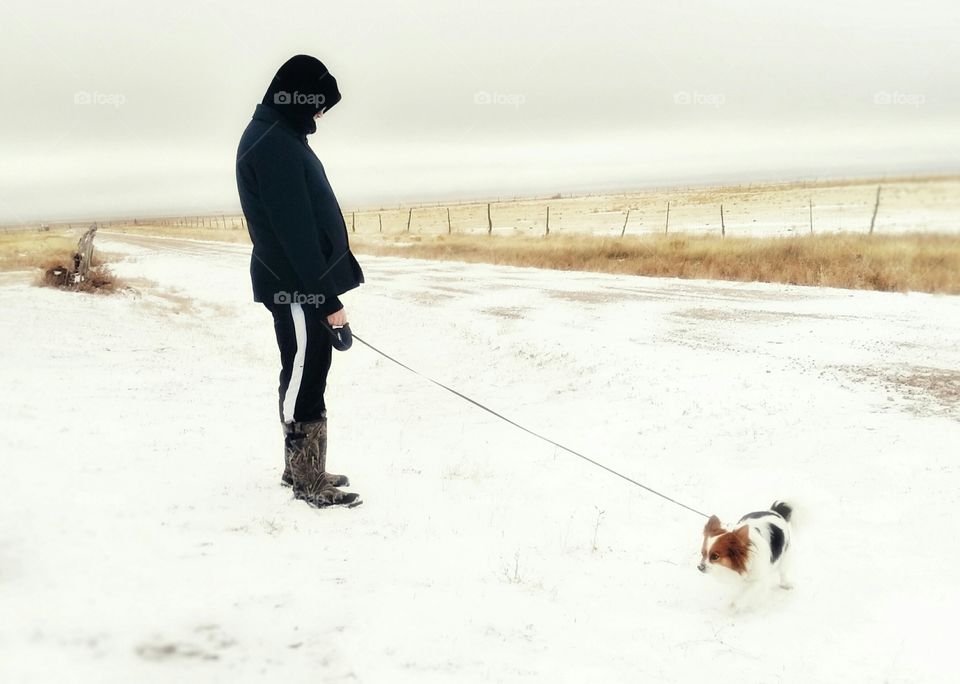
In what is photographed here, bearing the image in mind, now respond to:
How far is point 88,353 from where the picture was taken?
8.13 meters

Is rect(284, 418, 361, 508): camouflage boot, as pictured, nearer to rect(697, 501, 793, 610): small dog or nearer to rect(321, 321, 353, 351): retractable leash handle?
rect(321, 321, 353, 351): retractable leash handle

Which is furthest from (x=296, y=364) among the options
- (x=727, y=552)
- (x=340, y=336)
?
(x=727, y=552)

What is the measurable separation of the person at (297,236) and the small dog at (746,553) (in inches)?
87.4

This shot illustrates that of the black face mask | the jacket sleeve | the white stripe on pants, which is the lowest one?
the white stripe on pants

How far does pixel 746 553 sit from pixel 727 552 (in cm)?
9

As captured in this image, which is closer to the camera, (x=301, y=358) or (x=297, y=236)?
(x=297, y=236)

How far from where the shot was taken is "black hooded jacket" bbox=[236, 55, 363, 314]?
3.55 meters

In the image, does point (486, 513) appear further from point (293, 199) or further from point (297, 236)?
point (293, 199)

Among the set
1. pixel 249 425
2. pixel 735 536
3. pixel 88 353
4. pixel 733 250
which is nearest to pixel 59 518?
pixel 249 425

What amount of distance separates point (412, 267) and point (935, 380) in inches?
704

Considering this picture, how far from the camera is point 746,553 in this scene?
133 inches

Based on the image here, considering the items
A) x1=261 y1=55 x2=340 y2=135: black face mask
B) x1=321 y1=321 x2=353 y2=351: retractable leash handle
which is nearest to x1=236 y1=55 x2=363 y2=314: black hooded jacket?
x1=261 y1=55 x2=340 y2=135: black face mask

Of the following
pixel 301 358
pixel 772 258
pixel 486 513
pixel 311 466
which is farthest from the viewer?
pixel 772 258

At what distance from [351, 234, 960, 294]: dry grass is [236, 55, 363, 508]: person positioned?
14.5 m
